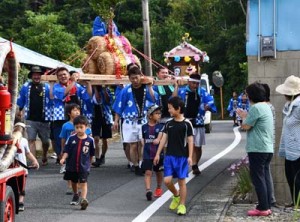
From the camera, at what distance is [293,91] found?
9.74m

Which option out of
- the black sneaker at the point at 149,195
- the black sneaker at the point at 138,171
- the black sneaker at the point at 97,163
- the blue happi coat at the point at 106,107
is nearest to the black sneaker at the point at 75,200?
the black sneaker at the point at 149,195

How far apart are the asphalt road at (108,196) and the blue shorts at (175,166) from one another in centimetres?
52

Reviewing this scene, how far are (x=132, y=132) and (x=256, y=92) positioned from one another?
472 cm

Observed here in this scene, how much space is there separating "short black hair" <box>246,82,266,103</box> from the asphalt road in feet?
5.73

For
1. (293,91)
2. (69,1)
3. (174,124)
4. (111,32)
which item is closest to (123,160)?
(111,32)

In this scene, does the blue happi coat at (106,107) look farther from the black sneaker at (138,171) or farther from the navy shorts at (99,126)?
the black sneaker at (138,171)

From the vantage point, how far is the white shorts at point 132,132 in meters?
14.1

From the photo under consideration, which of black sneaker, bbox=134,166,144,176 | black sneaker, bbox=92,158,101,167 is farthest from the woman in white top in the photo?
black sneaker, bbox=92,158,101,167

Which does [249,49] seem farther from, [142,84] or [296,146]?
[142,84]

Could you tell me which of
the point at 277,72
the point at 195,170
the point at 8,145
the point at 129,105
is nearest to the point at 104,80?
the point at 129,105

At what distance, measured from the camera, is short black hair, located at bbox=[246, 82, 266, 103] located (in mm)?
9758

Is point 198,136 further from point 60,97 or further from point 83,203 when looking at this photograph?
point 83,203

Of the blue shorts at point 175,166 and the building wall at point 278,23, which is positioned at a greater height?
the building wall at point 278,23

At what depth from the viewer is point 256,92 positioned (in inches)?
384
